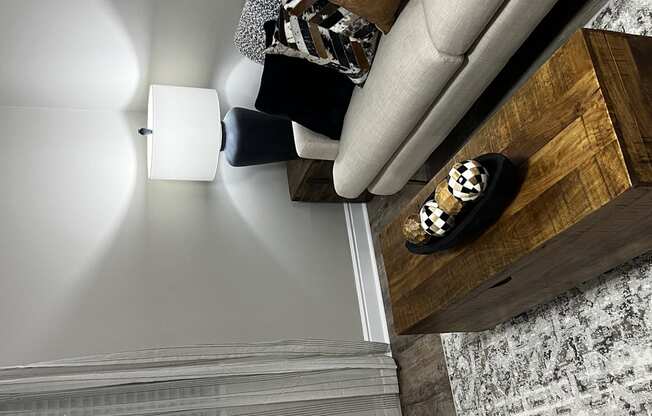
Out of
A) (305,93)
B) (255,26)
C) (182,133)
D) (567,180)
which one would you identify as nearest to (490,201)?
(567,180)

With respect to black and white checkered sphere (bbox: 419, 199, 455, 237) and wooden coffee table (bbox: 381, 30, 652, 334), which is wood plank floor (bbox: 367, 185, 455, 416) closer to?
wooden coffee table (bbox: 381, 30, 652, 334)

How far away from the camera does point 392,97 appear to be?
1961 mm

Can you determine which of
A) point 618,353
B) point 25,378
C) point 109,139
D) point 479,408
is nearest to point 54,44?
point 109,139

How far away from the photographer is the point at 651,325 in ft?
4.74

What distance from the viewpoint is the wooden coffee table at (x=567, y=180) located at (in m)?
1.13

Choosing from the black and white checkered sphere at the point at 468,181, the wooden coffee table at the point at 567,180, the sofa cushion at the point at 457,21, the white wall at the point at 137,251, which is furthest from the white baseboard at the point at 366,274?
the black and white checkered sphere at the point at 468,181

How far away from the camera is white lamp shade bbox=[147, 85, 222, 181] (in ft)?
8.97

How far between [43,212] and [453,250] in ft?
6.41

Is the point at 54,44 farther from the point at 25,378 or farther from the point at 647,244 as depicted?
the point at 647,244

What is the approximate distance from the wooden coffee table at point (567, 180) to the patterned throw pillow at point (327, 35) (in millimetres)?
634

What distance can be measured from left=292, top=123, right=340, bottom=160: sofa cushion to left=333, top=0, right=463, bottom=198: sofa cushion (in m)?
0.05

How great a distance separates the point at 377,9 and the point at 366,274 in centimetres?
145

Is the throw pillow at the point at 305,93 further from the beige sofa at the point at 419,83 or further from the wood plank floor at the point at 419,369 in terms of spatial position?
the wood plank floor at the point at 419,369

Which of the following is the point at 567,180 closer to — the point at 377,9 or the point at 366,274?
the point at 377,9
